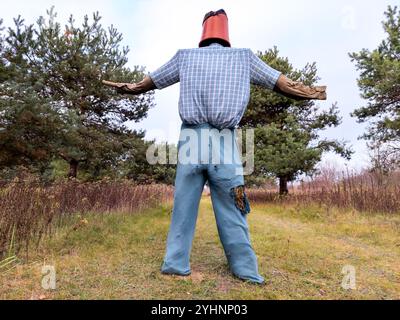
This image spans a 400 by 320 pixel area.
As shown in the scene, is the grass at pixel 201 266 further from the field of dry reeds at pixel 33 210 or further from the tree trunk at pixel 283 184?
the tree trunk at pixel 283 184

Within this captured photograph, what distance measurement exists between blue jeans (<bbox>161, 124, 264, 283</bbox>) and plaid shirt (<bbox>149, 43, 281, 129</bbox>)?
11 cm

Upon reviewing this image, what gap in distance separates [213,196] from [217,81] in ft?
2.98

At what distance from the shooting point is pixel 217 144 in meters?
2.60

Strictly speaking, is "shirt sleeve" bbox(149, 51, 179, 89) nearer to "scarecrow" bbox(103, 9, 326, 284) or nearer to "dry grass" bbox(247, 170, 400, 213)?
"scarecrow" bbox(103, 9, 326, 284)

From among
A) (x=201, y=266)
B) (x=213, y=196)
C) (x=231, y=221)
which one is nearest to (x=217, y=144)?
(x=213, y=196)

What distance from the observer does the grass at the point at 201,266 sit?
2225mm

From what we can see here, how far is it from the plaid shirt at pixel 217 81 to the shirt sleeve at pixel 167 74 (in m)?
0.04

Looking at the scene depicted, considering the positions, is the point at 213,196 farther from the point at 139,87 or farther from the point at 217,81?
the point at 139,87

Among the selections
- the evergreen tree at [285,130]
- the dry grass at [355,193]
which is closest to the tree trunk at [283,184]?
the evergreen tree at [285,130]

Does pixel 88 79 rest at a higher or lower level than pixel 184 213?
higher

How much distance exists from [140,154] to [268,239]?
8.21 metres

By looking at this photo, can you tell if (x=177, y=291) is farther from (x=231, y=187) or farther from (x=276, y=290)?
(x=231, y=187)

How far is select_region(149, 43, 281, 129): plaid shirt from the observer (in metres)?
2.59
